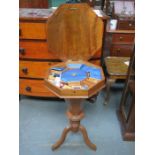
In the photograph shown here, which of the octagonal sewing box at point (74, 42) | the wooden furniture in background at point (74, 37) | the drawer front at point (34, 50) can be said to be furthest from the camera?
the drawer front at point (34, 50)

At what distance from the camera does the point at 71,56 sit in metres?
1.70

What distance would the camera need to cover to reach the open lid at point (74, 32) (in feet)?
5.21

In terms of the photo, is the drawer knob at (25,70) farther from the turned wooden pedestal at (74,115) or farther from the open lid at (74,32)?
the turned wooden pedestal at (74,115)

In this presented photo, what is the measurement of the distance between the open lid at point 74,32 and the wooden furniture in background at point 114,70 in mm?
580

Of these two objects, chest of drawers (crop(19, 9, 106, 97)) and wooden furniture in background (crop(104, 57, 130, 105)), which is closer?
chest of drawers (crop(19, 9, 106, 97))

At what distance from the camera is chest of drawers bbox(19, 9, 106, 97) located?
187 centimetres

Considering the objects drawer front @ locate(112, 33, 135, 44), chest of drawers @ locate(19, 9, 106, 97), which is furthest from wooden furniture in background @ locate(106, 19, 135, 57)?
chest of drawers @ locate(19, 9, 106, 97)

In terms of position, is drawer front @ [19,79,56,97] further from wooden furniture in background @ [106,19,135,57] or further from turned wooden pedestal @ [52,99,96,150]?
wooden furniture in background @ [106,19,135,57]

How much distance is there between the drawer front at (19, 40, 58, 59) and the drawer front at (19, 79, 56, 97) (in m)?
0.28

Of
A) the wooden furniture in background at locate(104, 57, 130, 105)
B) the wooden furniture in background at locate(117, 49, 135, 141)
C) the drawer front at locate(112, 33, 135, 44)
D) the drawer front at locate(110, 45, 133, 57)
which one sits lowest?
the wooden furniture in background at locate(117, 49, 135, 141)

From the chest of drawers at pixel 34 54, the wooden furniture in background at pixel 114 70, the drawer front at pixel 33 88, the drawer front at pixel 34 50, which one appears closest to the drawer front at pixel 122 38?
the wooden furniture in background at pixel 114 70

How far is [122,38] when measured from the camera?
8.36 feet
